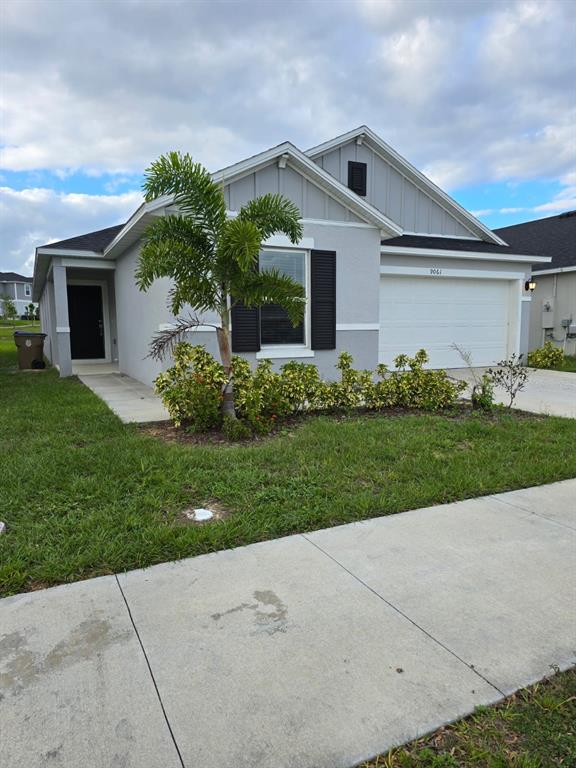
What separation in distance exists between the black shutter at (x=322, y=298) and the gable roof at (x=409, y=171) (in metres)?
4.16

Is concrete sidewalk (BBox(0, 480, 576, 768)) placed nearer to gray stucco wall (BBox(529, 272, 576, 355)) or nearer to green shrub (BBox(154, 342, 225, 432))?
green shrub (BBox(154, 342, 225, 432))

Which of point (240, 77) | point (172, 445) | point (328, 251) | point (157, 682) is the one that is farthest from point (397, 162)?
point (157, 682)

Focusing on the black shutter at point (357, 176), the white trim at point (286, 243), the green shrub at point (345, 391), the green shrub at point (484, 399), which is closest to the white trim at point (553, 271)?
the black shutter at point (357, 176)

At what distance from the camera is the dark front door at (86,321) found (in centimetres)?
1488

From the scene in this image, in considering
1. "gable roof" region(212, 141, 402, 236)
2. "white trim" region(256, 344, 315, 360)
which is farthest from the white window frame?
"gable roof" region(212, 141, 402, 236)

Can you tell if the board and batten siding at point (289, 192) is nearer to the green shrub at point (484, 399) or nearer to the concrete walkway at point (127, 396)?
the concrete walkway at point (127, 396)

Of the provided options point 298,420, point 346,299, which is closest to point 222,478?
point 298,420

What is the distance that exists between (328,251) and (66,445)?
18.9 feet

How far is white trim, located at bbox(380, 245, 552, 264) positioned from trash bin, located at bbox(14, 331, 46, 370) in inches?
357

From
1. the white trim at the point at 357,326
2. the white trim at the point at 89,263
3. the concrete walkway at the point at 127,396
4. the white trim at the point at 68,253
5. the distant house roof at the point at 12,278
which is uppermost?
the distant house roof at the point at 12,278

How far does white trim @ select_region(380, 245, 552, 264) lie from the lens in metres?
11.1

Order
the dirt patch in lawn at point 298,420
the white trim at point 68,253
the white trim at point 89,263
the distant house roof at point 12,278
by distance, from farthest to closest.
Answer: the distant house roof at point 12,278 → the white trim at point 89,263 → the white trim at point 68,253 → the dirt patch in lawn at point 298,420

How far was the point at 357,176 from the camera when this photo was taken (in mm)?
12891

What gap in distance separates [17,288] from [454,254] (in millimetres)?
77080
